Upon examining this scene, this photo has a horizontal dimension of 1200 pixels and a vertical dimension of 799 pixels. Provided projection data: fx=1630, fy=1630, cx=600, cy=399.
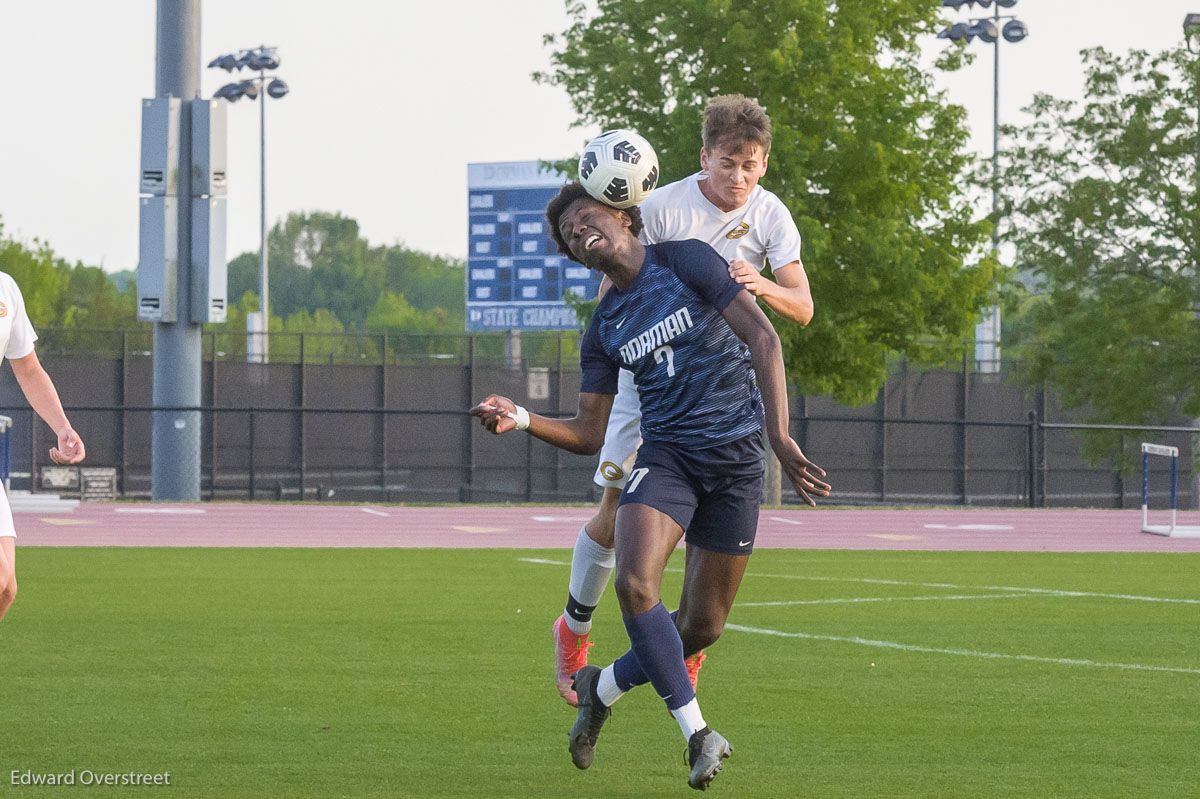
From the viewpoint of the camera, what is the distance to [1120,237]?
97.2ft

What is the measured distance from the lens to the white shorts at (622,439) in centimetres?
613

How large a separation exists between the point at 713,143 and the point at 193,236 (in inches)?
795

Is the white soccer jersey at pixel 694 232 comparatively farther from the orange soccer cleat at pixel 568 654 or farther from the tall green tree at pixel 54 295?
the tall green tree at pixel 54 295

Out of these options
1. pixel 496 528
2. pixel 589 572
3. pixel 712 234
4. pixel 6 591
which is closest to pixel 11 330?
pixel 6 591

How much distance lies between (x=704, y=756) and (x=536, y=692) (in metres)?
2.53

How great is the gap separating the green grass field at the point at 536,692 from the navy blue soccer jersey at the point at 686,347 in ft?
3.97

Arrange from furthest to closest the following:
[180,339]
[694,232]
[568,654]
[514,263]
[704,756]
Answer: [514,263], [180,339], [568,654], [694,232], [704,756]

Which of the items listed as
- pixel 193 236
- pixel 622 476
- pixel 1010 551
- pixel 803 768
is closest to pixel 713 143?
pixel 622 476

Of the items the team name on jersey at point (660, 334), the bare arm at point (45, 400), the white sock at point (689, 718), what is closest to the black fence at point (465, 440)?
the bare arm at point (45, 400)

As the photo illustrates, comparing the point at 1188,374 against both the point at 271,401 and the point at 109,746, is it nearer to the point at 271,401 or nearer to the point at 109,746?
the point at 271,401

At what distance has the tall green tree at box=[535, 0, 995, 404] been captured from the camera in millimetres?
25797

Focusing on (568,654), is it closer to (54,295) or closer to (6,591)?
(6,591)

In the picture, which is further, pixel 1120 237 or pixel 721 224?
pixel 1120 237

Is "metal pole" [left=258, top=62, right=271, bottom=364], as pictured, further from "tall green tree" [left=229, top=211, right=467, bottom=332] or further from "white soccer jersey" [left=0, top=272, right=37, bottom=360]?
"tall green tree" [left=229, top=211, right=467, bottom=332]
